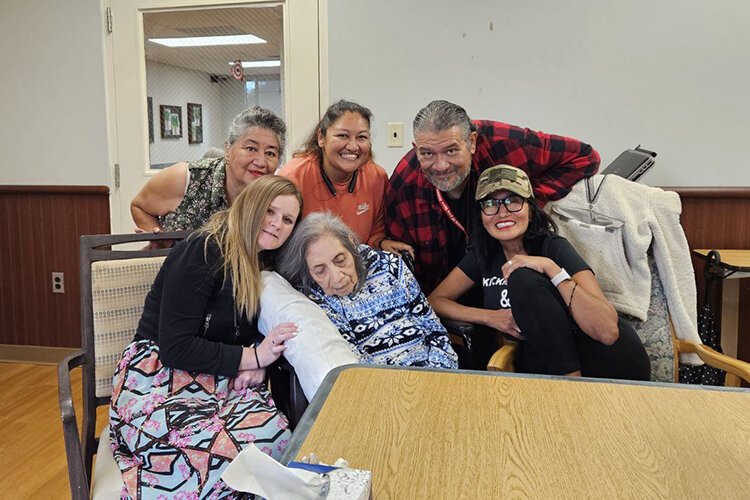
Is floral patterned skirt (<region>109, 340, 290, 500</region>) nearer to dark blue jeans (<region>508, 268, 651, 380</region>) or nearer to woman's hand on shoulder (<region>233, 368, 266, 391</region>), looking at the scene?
woman's hand on shoulder (<region>233, 368, 266, 391</region>)

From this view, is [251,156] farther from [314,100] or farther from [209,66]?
[209,66]

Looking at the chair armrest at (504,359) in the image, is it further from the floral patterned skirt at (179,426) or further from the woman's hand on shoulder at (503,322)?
the floral patterned skirt at (179,426)

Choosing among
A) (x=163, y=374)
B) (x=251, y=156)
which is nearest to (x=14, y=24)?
(x=251, y=156)

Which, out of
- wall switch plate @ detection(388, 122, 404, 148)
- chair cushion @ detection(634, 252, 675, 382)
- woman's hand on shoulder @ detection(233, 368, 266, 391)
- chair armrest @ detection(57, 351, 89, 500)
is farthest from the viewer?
wall switch plate @ detection(388, 122, 404, 148)

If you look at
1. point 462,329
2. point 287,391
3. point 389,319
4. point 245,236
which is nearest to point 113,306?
point 245,236

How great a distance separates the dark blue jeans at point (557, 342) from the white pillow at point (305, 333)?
51cm

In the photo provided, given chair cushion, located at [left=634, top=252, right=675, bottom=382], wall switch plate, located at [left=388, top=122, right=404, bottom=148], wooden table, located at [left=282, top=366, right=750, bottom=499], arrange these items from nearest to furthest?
wooden table, located at [left=282, top=366, right=750, bottom=499] → chair cushion, located at [left=634, top=252, right=675, bottom=382] → wall switch plate, located at [left=388, top=122, right=404, bottom=148]

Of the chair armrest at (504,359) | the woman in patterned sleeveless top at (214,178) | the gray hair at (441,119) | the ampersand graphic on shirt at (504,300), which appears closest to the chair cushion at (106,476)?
the woman in patterned sleeveless top at (214,178)

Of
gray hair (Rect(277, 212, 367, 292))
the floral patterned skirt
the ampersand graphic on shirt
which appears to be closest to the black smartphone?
the ampersand graphic on shirt

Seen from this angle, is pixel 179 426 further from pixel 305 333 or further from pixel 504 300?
pixel 504 300

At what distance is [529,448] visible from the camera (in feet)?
3.00

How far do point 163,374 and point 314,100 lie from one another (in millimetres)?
1855

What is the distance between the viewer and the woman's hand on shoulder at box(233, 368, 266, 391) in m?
1.59

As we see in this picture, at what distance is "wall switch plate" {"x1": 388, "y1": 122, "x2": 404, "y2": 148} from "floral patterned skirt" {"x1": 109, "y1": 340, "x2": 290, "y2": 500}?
5.54 ft
